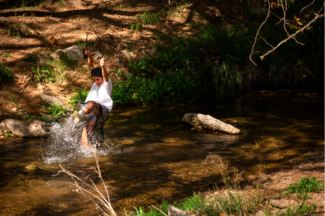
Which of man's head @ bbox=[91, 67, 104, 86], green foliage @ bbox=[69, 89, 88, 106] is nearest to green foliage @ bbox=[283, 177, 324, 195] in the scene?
man's head @ bbox=[91, 67, 104, 86]

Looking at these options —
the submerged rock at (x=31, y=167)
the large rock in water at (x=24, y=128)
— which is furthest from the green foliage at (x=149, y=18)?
the submerged rock at (x=31, y=167)

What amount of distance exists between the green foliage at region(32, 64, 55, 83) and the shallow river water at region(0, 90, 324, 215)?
218 centimetres

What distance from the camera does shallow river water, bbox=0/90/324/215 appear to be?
4.94 m

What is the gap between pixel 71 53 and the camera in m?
10.8

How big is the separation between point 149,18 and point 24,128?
714 centimetres

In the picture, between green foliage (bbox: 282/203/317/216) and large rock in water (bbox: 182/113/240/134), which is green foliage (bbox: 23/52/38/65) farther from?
green foliage (bbox: 282/203/317/216)

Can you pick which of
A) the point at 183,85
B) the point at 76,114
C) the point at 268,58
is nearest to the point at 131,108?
the point at 183,85

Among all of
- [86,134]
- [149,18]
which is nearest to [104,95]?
[86,134]

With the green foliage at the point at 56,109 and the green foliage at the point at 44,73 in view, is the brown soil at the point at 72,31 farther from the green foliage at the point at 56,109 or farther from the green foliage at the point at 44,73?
the green foliage at the point at 56,109

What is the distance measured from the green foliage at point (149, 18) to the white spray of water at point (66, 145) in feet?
20.2

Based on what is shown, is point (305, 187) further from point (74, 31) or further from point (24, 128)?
point (74, 31)

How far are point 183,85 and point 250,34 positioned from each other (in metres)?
4.29

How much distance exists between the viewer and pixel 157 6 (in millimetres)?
14289

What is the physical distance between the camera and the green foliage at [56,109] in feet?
28.6
